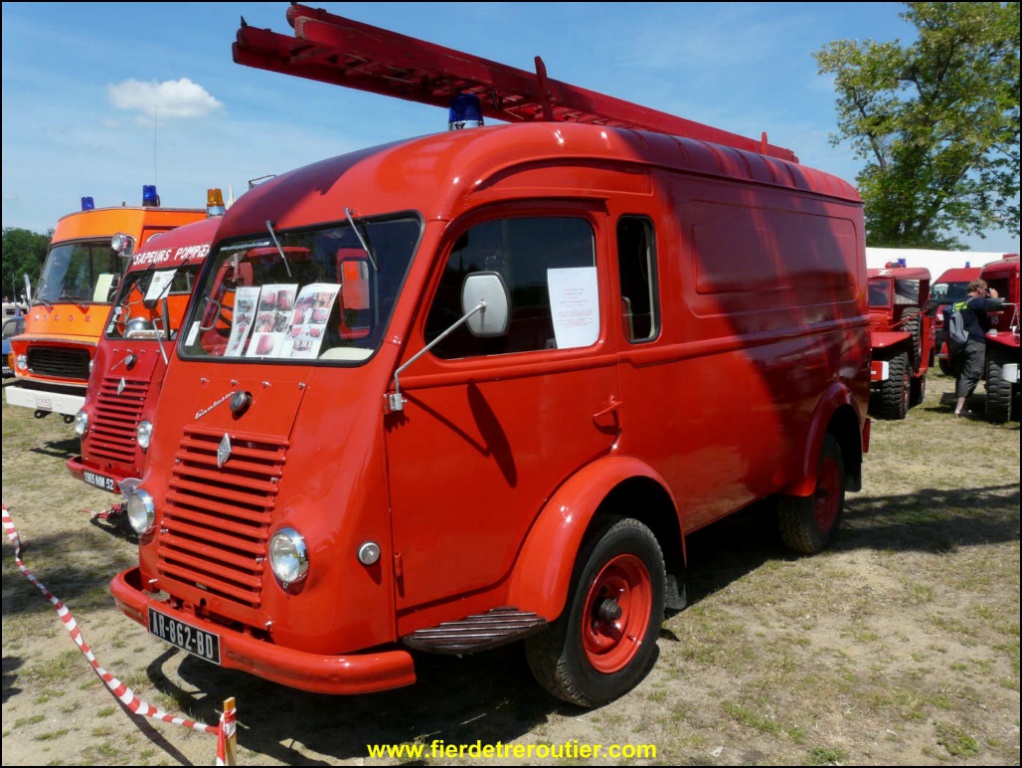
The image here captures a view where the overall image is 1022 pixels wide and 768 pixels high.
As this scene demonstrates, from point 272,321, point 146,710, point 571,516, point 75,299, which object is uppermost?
Answer: point 75,299

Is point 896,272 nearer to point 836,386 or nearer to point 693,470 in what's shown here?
point 836,386

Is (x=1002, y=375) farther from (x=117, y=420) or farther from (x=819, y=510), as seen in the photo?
(x=117, y=420)

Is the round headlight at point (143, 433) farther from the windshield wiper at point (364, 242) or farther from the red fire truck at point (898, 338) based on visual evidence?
the red fire truck at point (898, 338)

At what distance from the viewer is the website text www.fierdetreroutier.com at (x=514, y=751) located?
365 cm

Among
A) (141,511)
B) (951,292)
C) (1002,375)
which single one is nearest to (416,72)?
(141,511)

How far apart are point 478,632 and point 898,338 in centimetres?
1012

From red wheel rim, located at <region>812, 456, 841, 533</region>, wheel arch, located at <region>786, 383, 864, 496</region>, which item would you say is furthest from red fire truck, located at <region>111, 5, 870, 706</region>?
red wheel rim, located at <region>812, 456, 841, 533</region>

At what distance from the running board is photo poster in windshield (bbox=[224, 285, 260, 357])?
5.41 feet

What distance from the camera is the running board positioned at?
329cm

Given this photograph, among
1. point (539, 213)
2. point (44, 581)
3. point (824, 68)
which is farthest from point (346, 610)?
point (824, 68)

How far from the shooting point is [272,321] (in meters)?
3.96

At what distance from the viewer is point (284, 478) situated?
3.40 m

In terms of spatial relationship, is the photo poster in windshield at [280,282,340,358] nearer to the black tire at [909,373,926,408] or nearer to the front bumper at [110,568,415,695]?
the front bumper at [110,568,415,695]

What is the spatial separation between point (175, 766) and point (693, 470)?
116 inches
